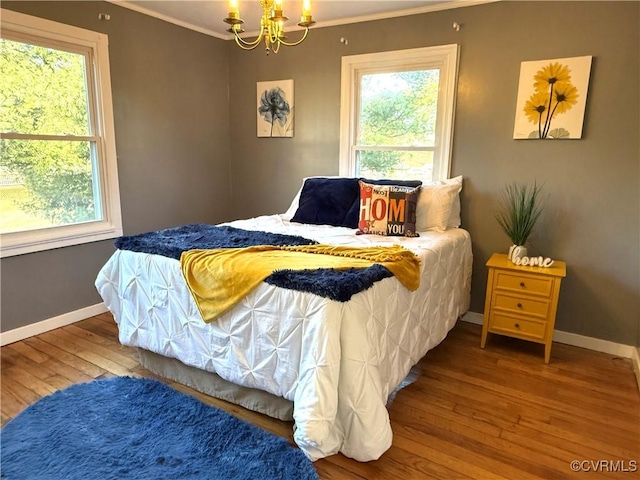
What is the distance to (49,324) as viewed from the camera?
2.96 meters

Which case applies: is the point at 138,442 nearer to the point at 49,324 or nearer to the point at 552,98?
the point at 49,324

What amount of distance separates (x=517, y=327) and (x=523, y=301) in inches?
7.0

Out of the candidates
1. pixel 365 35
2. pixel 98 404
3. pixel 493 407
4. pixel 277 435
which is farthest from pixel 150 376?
pixel 365 35

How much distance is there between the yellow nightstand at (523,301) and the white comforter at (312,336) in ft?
1.20

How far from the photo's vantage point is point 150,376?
7.88 feet

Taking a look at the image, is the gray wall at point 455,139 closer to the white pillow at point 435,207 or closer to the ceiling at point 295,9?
the ceiling at point 295,9

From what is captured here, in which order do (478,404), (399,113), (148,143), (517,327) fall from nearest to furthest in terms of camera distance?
(478,404) < (517,327) < (399,113) < (148,143)

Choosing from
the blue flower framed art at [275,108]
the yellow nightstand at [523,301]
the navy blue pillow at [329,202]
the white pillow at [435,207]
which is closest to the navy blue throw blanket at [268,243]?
the navy blue pillow at [329,202]

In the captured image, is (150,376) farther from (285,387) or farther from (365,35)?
(365,35)

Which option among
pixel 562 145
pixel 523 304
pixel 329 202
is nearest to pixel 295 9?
pixel 329 202

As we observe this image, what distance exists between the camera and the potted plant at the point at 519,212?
280 centimetres

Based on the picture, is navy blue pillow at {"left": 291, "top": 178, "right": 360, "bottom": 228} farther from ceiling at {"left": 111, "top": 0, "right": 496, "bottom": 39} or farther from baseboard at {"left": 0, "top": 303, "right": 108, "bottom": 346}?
baseboard at {"left": 0, "top": 303, "right": 108, "bottom": 346}

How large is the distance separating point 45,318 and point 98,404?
121 cm

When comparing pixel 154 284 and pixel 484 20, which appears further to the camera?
pixel 484 20
